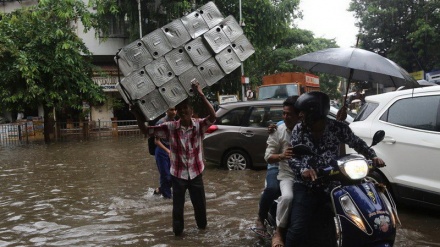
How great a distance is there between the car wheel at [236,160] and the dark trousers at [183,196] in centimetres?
427

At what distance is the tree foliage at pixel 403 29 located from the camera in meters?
22.5

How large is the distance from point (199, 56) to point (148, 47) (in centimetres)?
53

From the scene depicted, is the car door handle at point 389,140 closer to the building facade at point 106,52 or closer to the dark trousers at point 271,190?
the dark trousers at point 271,190

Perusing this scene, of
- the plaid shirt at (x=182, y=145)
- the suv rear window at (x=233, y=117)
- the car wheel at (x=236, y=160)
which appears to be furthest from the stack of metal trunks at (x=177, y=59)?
the car wheel at (x=236, y=160)

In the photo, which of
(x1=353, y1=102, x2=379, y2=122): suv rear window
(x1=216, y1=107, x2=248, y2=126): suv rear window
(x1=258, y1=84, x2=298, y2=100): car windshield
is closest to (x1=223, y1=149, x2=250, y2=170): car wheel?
(x1=216, y1=107, x2=248, y2=126): suv rear window

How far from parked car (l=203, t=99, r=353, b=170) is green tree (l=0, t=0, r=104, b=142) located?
12065 mm

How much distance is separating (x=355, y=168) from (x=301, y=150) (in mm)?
390

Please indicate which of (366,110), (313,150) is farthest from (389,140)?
(313,150)

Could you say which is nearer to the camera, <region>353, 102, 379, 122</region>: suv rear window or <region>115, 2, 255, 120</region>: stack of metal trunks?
<region>115, 2, 255, 120</region>: stack of metal trunks

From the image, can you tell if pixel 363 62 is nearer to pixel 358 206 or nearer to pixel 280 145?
pixel 280 145

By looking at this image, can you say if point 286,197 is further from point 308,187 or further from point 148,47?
point 148,47

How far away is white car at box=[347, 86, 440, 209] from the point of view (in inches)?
196

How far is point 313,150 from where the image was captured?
3264 mm

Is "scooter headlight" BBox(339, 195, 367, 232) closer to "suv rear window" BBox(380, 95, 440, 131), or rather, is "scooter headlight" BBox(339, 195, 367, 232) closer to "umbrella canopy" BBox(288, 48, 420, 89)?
"umbrella canopy" BBox(288, 48, 420, 89)
